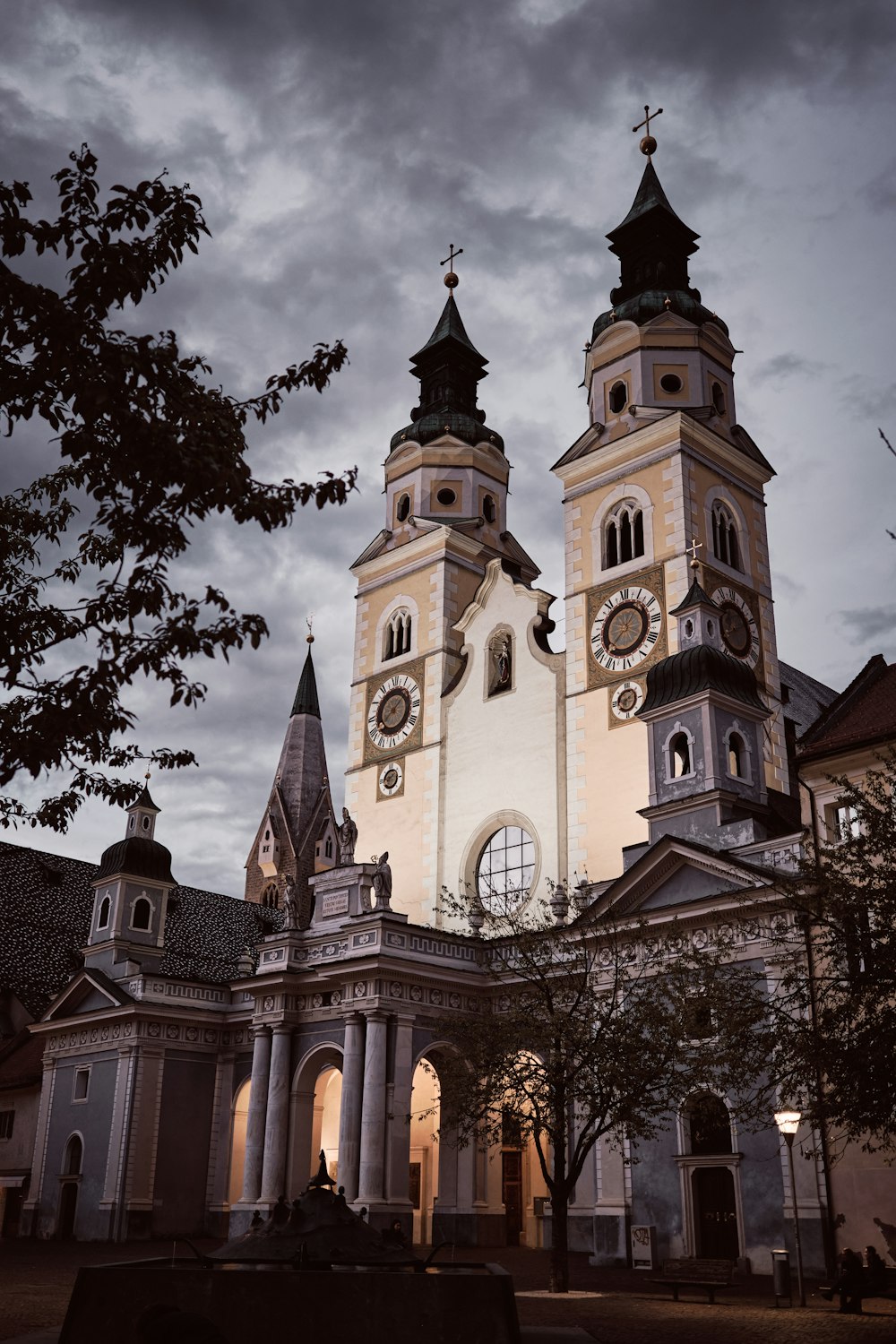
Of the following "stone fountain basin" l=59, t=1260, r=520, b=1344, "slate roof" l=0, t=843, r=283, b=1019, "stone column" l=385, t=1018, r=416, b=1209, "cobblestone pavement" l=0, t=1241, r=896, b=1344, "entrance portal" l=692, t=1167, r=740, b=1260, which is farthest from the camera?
"slate roof" l=0, t=843, r=283, b=1019

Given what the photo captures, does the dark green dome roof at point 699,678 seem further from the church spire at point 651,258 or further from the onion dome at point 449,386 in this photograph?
the onion dome at point 449,386

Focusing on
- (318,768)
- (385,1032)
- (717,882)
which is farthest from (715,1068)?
(318,768)

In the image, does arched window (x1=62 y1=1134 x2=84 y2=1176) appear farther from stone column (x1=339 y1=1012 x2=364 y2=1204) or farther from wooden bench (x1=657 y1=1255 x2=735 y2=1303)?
wooden bench (x1=657 y1=1255 x2=735 y2=1303)

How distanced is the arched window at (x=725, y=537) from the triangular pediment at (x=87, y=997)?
22523mm

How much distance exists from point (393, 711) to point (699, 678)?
A: 48.6ft

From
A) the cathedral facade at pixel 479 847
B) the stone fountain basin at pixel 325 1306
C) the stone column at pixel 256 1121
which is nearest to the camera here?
the stone fountain basin at pixel 325 1306

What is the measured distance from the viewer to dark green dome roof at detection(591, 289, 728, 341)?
143 feet

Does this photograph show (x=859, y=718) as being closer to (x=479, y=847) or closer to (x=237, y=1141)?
(x=479, y=847)

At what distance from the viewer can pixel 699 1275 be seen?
1997 centimetres

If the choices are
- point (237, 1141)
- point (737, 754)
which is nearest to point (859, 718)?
point (737, 754)

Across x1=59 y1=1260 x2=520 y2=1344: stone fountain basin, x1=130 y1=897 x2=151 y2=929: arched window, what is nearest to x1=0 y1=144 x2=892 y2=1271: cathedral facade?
x1=130 y1=897 x2=151 y2=929: arched window

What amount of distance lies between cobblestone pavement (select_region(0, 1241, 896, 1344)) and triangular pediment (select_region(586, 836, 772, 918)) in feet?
24.9

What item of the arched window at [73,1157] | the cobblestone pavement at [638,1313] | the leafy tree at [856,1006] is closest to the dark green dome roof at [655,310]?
the leafy tree at [856,1006]

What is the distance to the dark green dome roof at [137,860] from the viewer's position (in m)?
44.2
